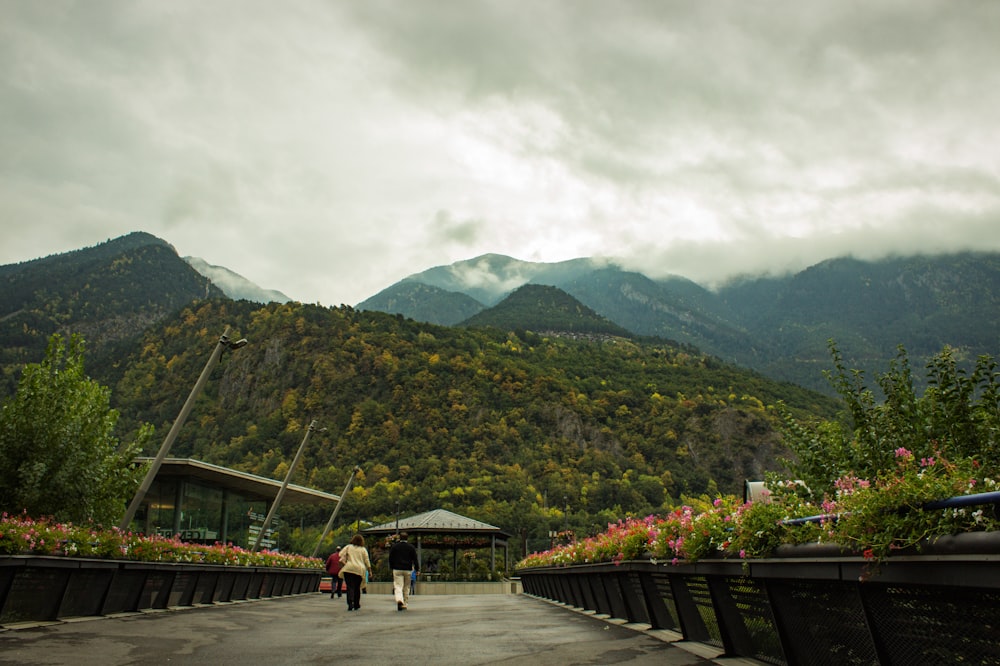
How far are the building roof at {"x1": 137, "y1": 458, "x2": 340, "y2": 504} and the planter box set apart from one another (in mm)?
12610

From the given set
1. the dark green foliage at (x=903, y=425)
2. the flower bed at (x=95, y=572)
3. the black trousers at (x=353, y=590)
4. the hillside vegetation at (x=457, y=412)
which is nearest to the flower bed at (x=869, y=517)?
the dark green foliage at (x=903, y=425)

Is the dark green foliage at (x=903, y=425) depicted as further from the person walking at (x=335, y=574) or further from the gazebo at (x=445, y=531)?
the gazebo at (x=445, y=531)

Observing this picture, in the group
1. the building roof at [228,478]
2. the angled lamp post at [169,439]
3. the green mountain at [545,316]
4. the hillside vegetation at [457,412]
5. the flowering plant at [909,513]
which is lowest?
the flowering plant at [909,513]

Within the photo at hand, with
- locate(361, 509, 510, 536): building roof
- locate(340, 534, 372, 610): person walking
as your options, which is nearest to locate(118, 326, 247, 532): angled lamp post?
locate(340, 534, 372, 610): person walking

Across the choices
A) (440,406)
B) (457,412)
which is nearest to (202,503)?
(457,412)

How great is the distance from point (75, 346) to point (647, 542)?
65.0ft

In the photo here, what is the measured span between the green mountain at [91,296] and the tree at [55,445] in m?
95.4

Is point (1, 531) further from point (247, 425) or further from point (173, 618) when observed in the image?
point (247, 425)

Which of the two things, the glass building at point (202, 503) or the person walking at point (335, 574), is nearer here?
the person walking at point (335, 574)

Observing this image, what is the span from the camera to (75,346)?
24.1 meters

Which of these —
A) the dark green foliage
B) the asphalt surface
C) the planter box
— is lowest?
the asphalt surface

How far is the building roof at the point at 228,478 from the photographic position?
126ft

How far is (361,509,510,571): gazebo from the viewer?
52344mm

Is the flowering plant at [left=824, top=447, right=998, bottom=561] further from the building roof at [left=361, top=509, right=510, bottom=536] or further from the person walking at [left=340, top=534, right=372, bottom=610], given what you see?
the building roof at [left=361, top=509, right=510, bottom=536]
